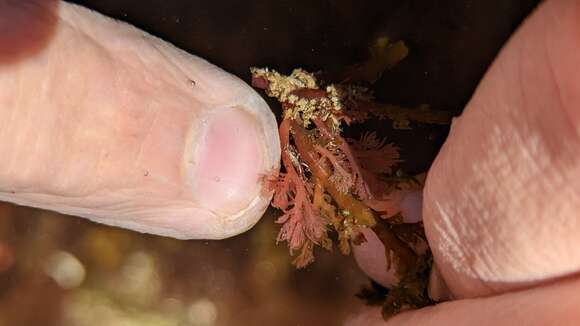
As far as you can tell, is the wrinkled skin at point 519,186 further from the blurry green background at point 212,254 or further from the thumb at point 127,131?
the blurry green background at point 212,254

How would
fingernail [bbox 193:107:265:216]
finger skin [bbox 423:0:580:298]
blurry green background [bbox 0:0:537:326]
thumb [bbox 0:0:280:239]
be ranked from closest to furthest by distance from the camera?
finger skin [bbox 423:0:580:298], thumb [bbox 0:0:280:239], fingernail [bbox 193:107:265:216], blurry green background [bbox 0:0:537:326]

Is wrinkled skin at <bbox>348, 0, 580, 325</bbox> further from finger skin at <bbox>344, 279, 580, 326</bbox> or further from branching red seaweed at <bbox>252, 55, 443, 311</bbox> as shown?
branching red seaweed at <bbox>252, 55, 443, 311</bbox>

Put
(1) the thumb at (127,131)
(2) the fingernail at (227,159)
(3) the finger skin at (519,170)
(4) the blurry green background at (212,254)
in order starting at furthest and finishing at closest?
1. (4) the blurry green background at (212,254)
2. (2) the fingernail at (227,159)
3. (1) the thumb at (127,131)
4. (3) the finger skin at (519,170)

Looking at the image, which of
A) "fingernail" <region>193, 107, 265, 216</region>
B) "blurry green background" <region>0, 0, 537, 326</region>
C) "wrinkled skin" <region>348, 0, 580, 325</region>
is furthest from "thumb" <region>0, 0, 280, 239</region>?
"wrinkled skin" <region>348, 0, 580, 325</region>

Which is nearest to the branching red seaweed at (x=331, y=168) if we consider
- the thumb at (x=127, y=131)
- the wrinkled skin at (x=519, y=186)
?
the thumb at (x=127, y=131)

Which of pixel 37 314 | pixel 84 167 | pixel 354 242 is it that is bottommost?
pixel 37 314

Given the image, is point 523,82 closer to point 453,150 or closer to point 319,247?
point 453,150

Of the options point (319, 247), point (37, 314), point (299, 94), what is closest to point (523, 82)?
point (299, 94)
